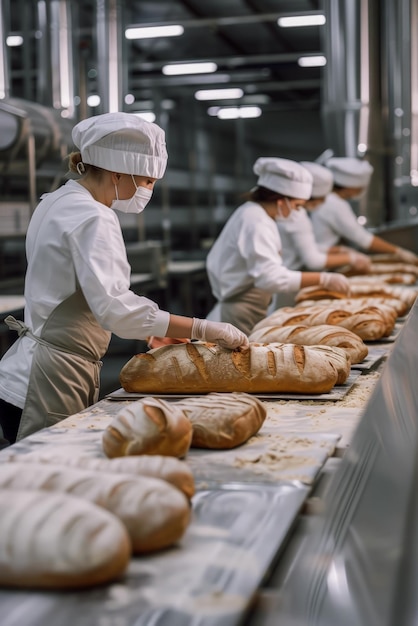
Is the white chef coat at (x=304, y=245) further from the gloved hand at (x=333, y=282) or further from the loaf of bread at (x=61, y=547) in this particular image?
the loaf of bread at (x=61, y=547)

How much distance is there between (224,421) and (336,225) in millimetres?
3565

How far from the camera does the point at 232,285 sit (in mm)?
3006

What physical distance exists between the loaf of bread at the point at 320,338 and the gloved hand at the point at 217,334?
1.03ft

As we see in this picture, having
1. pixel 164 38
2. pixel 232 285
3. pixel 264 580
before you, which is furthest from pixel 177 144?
pixel 264 580

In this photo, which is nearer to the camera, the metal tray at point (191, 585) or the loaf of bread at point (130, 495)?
the metal tray at point (191, 585)

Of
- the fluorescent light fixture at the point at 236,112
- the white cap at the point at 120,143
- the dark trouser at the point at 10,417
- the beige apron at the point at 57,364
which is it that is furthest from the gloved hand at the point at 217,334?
the fluorescent light fixture at the point at 236,112

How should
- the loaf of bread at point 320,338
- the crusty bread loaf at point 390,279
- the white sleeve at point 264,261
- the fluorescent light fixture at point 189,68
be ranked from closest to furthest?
the loaf of bread at point 320,338 < the white sleeve at point 264,261 < the crusty bread loaf at point 390,279 < the fluorescent light fixture at point 189,68

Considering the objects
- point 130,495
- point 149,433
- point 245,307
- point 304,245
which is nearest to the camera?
point 130,495

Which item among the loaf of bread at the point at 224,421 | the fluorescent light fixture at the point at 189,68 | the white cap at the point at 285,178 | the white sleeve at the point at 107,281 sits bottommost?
the loaf of bread at the point at 224,421

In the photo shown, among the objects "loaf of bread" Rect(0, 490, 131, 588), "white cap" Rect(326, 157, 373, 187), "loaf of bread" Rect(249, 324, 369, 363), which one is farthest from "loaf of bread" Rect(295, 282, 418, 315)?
"loaf of bread" Rect(0, 490, 131, 588)

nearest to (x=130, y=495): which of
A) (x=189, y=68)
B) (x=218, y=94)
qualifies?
(x=189, y=68)

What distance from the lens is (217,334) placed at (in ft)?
5.67

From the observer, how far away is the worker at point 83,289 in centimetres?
167

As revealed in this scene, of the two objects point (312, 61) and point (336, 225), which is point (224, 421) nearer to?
point (336, 225)
